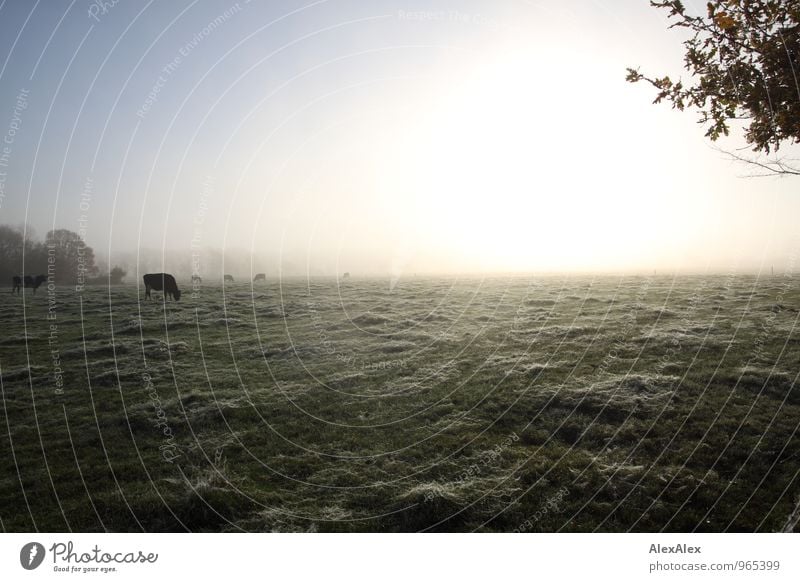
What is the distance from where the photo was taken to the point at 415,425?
11.1 meters

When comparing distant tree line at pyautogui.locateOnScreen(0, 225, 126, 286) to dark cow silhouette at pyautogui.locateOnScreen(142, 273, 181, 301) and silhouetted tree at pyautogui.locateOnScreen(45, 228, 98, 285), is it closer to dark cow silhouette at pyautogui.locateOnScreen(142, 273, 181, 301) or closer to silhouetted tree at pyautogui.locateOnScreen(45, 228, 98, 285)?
silhouetted tree at pyautogui.locateOnScreen(45, 228, 98, 285)

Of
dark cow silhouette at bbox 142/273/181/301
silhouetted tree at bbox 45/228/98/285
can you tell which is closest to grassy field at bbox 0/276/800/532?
dark cow silhouette at bbox 142/273/181/301

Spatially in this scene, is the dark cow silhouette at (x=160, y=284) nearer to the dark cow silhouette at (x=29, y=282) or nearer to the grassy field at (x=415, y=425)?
the grassy field at (x=415, y=425)

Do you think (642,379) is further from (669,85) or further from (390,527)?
(390,527)

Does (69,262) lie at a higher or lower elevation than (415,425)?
higher

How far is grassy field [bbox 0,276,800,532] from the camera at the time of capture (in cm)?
770

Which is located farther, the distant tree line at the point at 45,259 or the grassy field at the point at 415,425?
the distant tree line at the point at 45,259

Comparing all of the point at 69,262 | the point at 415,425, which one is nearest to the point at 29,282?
the point at 69,262

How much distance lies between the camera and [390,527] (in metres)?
7.56

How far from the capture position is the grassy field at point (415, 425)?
770 cm

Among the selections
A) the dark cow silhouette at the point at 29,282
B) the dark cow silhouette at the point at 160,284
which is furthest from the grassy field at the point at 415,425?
the dark cow silhouette at the point at 29,282

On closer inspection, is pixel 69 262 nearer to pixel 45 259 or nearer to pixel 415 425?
pixel 45 259
